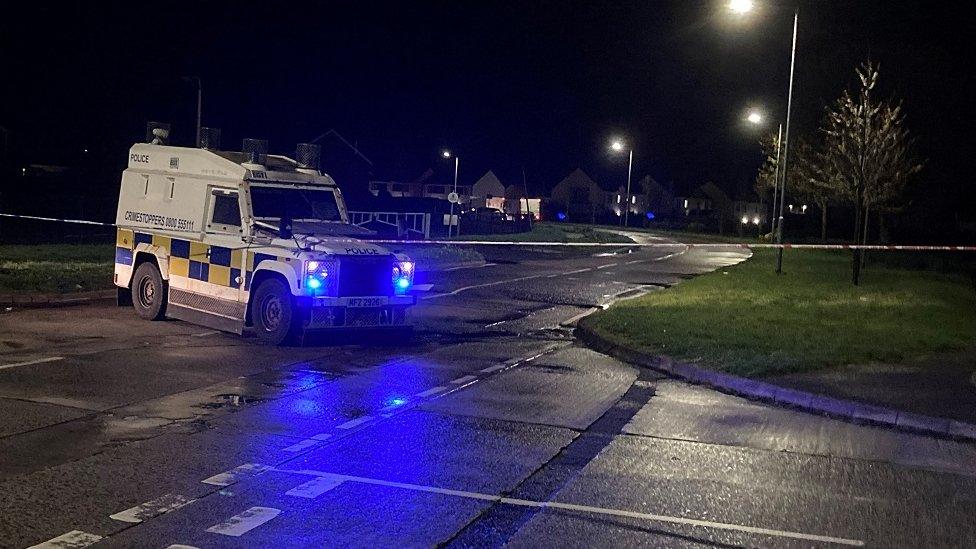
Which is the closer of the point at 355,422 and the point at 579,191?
the point at 355,422

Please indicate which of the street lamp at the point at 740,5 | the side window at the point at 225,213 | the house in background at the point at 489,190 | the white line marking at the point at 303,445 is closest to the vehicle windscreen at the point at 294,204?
the side window at the point at 225,213

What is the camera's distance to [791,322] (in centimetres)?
1755

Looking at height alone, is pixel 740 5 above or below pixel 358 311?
above

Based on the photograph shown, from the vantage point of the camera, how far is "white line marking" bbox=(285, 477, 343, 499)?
697 centimetres

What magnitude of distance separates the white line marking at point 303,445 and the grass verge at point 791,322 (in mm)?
5721

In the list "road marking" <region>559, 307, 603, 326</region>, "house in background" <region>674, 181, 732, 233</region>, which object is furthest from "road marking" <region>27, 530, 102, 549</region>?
"house in background" <region>674, 181, 732, 233</region>

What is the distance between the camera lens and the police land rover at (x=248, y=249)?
1379 cm

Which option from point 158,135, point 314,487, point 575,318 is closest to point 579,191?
point 575,318

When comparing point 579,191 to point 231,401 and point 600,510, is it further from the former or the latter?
point 600,510

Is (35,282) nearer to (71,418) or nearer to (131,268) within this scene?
(131,268)

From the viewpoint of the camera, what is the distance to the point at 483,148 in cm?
12212

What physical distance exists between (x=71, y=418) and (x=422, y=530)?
4.36 m

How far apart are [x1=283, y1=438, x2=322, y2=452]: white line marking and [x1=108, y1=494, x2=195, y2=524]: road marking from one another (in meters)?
1.50

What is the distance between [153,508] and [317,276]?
7.19 meters
